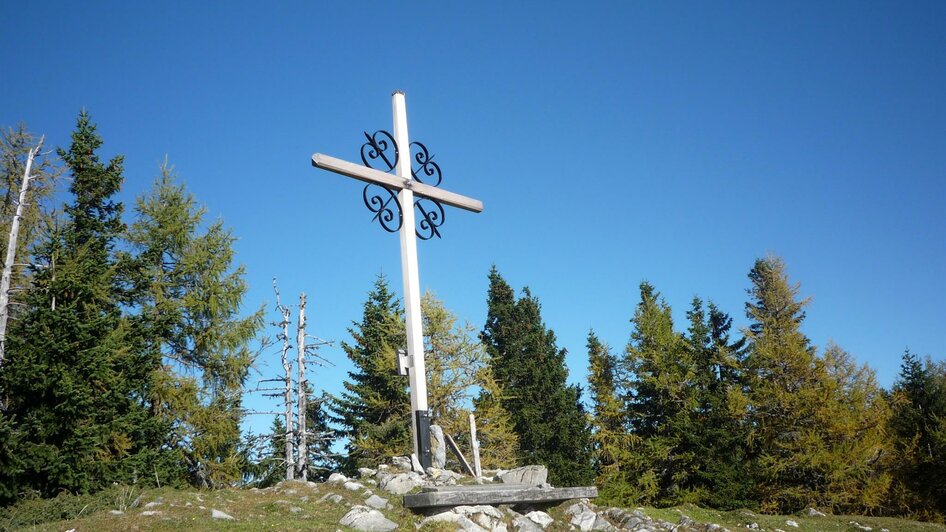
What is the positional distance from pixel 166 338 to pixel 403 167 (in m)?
11.9

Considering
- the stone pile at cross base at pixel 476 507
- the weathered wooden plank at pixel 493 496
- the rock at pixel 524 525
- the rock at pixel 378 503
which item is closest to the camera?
the weathered wooden plank at pixel 493 496

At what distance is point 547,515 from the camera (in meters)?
10.4

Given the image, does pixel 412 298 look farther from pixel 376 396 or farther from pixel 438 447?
pixel 376 396

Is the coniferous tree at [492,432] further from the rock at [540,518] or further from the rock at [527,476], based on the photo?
the rock at [540,518]

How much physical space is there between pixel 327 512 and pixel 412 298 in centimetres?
368

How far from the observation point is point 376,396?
28.1 metres

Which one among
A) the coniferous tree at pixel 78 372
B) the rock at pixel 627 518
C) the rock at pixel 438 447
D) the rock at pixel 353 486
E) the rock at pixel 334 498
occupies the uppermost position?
the coniferous tree at pixel 78 372

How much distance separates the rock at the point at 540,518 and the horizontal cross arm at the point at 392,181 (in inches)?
226

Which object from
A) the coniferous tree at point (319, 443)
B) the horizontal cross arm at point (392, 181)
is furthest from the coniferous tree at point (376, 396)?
the horizontal cross arm at point (392, 181)

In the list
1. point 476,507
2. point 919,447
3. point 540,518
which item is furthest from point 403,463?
point 919,447

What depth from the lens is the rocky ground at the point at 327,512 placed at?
8.84 meters

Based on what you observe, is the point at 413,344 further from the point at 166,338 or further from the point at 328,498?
the point at 166,338

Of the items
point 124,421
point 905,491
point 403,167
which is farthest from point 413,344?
point 905,491

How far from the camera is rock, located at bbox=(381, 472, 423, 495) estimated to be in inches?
452
